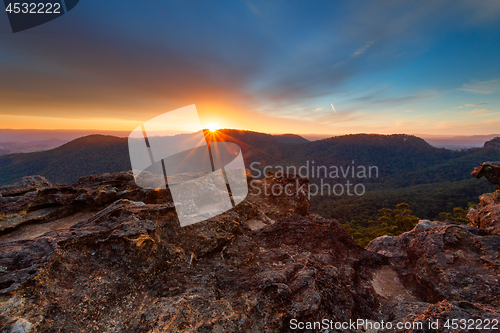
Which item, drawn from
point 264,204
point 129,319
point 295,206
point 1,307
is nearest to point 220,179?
point 264,204

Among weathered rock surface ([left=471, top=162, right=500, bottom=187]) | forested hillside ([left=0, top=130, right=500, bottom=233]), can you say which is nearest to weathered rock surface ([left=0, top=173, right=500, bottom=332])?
weathered rock surface ([left=471, top=162, right=500, bottom=187])

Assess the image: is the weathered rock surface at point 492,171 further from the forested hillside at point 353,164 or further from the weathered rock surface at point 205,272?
the forested hillside at point 353,164

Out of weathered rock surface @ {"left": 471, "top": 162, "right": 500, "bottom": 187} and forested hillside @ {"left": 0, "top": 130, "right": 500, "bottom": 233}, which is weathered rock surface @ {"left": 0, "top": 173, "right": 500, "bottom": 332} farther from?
forested hillside @ {"left": 0, "top": 130, "right": 500, "bottom": 233}

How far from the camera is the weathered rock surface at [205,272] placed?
14.3ft

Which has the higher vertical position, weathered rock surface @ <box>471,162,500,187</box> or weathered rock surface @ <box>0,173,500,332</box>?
weathered rock surface @ <box>471,162,500,187</box>

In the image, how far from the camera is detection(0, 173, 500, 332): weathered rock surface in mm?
4348

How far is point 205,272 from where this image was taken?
249 inches

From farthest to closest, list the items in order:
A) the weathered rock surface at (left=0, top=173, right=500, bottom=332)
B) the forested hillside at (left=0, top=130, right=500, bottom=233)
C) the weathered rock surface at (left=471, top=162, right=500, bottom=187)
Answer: the forested hillside at (left=0, top=130, right=500, bottom=233), the weathered rock surface at (left=471, top=162, right=500, bottom=187), the weathered rock surface at (left=0, top=173, right=500, bottom=332)

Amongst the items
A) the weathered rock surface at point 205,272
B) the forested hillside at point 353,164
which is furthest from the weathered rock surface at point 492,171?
the forested hillside at point 353,164

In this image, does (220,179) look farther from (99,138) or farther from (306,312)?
(99,138)

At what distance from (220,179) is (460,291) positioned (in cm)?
1241

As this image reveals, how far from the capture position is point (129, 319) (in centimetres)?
453

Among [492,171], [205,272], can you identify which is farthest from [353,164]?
[205,272]

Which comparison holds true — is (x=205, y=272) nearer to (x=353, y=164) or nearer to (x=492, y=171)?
(x=492, y=171)
